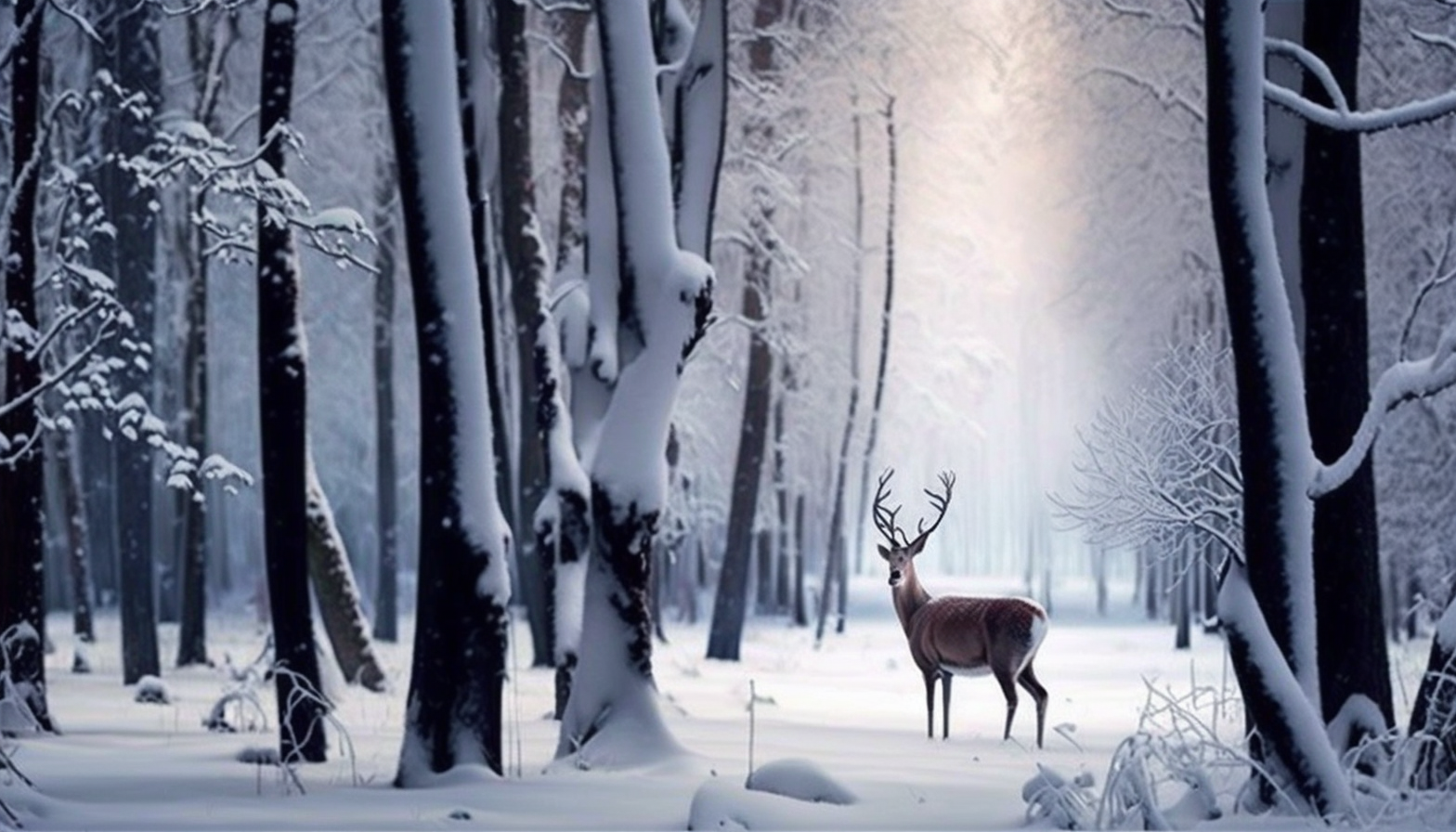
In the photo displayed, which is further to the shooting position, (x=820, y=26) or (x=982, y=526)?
(x=982, y=526)

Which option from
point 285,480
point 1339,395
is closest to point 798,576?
point 285,480

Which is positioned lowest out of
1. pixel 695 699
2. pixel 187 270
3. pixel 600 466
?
pixel 695 699

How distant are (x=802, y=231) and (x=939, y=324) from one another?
5.93 m

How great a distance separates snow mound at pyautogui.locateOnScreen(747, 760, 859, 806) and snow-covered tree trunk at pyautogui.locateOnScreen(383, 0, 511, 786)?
5.15ft

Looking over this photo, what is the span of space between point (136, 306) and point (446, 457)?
10.6 metres

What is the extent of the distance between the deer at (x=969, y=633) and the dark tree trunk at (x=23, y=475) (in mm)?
6124

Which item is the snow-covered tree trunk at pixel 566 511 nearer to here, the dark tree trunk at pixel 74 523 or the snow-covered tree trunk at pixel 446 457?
the snow-covered tree trunk at pixel 446 457

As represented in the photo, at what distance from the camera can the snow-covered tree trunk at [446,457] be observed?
31.2ft

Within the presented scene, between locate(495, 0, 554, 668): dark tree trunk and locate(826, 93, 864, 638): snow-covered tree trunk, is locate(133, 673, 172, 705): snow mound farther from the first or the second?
locate(826, 93, 864, 638): snow-covered tree trunk

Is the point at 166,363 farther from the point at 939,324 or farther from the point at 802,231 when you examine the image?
the point at 939,324

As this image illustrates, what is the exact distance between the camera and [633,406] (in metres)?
11.1

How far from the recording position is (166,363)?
96.3 feet

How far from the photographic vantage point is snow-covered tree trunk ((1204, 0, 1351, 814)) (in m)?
7.90

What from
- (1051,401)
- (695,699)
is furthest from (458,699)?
(1051,401)
